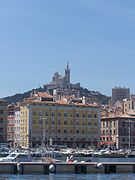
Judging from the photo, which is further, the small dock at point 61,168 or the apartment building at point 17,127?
the apartment building at point 17,127

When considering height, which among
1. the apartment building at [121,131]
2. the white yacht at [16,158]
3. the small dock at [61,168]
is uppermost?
the apartment building at [121,131]

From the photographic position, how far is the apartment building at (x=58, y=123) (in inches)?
6344

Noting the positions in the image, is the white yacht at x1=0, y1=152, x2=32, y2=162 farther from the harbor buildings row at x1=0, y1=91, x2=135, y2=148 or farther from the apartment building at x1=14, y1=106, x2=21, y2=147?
the apartment building at x1=14, y1=106, x2=21, y2=147

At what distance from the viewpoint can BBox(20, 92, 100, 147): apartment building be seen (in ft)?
529

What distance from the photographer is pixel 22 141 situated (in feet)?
546

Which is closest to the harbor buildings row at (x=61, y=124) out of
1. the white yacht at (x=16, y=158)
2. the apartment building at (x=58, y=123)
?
the apartment building at (x=58, y=123)

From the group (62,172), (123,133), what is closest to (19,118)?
(123,133)

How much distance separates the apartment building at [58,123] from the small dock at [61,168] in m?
86.5

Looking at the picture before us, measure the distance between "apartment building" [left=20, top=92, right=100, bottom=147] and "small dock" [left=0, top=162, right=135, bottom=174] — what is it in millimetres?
86474

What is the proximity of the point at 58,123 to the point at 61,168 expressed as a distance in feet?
309

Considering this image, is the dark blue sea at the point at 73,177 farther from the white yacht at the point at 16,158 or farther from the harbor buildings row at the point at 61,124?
the harbor buildings row at the point at 61,124

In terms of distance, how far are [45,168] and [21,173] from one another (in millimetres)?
2970

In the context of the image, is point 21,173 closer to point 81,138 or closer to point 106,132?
point 81,138

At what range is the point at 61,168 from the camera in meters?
70.6
